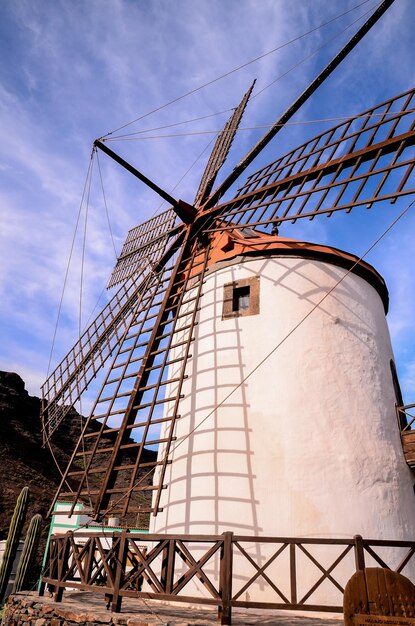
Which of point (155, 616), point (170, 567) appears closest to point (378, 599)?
point (170, 567)

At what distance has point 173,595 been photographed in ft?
15.9

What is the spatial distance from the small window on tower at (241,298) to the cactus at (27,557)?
26.8ft

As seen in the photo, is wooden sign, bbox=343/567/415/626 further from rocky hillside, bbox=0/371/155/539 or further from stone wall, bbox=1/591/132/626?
rocky hillside, bbox=0/371/155/539

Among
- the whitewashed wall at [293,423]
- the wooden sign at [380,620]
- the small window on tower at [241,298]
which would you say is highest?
the small window on tower at [241,298]

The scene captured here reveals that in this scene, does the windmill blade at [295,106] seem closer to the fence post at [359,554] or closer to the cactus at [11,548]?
the fence post at [359,554]

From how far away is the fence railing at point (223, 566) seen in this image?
484 centimetres

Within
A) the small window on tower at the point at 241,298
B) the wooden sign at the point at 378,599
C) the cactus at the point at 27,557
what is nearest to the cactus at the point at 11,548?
the cactus at the point at 27,557

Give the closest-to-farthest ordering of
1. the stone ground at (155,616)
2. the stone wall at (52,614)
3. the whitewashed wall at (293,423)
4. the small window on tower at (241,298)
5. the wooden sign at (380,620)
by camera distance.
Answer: the wooden sign at (380,620) → the stone ground at (155,616) → the stone wall at (52,614) → the whitewashed wall at (293,423) → the small window on tower at (241,298)

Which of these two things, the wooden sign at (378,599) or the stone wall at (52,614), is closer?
the wooden sign at (378,599)

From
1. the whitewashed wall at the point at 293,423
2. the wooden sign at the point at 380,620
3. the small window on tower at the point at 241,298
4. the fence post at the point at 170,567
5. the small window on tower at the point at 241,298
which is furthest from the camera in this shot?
the small window on tower at the point at 241,298

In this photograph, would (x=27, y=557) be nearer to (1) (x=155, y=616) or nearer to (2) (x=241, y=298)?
(1) (x=155, y=616)

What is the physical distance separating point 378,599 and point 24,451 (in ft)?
92.0

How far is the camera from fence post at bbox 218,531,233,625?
15.1 ft

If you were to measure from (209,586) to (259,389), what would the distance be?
10.9 ft
